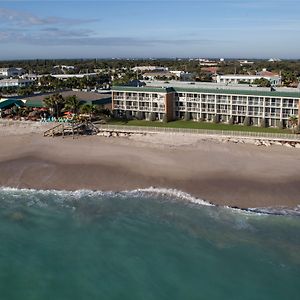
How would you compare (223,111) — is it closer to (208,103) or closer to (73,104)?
(208,103)

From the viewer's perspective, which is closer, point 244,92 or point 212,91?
point 244,92

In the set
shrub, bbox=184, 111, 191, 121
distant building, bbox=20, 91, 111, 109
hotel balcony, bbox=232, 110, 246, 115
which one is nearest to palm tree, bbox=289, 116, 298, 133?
hotel balcony, bbox=232, 110, 246, 115

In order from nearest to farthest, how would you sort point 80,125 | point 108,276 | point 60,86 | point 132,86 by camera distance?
point 108,276
point 80,125
point 132,86
point 60,86

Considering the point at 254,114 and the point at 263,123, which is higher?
the point at 254,114

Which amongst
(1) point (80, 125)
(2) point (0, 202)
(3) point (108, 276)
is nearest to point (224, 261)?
(3) point (108, 276)

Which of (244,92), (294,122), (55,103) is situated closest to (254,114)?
(244,92)

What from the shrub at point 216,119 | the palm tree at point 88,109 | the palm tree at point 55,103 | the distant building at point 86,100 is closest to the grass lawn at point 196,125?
the shrub at point 216,119

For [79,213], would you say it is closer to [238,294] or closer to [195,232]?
[195,232]

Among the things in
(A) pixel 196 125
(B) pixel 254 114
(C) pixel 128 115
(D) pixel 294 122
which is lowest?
(A) pixel 196 125
